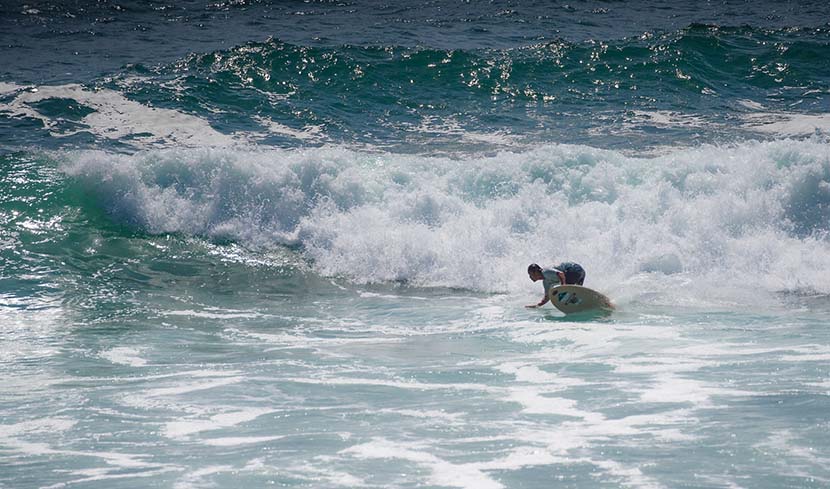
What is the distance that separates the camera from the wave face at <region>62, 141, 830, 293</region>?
1455 centimetres

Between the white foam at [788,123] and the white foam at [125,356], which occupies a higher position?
the white foam at [788,123]

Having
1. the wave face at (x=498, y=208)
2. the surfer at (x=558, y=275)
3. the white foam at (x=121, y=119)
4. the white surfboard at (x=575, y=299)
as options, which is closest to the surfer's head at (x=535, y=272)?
the surfer at (x=558, y=275)

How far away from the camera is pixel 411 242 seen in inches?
604

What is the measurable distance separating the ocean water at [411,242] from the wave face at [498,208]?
0.06 m

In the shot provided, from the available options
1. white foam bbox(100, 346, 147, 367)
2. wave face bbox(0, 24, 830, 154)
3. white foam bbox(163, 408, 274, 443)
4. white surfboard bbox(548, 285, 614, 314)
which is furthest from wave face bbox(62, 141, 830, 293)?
white foam bbox(163, 408, 274, 443)

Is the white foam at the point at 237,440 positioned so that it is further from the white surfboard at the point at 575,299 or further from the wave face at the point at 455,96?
the wave face at the point at 455,96

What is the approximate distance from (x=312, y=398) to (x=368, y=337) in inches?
107

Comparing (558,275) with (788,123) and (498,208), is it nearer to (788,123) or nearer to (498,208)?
(498,208)

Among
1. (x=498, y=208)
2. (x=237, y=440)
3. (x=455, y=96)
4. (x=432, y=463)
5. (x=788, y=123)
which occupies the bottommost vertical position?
(x=237, y=440)

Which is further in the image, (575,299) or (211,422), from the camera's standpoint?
(575,299)

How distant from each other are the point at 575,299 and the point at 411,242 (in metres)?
4.05

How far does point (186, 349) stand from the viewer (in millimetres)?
10766

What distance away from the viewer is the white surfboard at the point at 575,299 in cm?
1195

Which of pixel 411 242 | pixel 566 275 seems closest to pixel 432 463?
pixel 566 275
